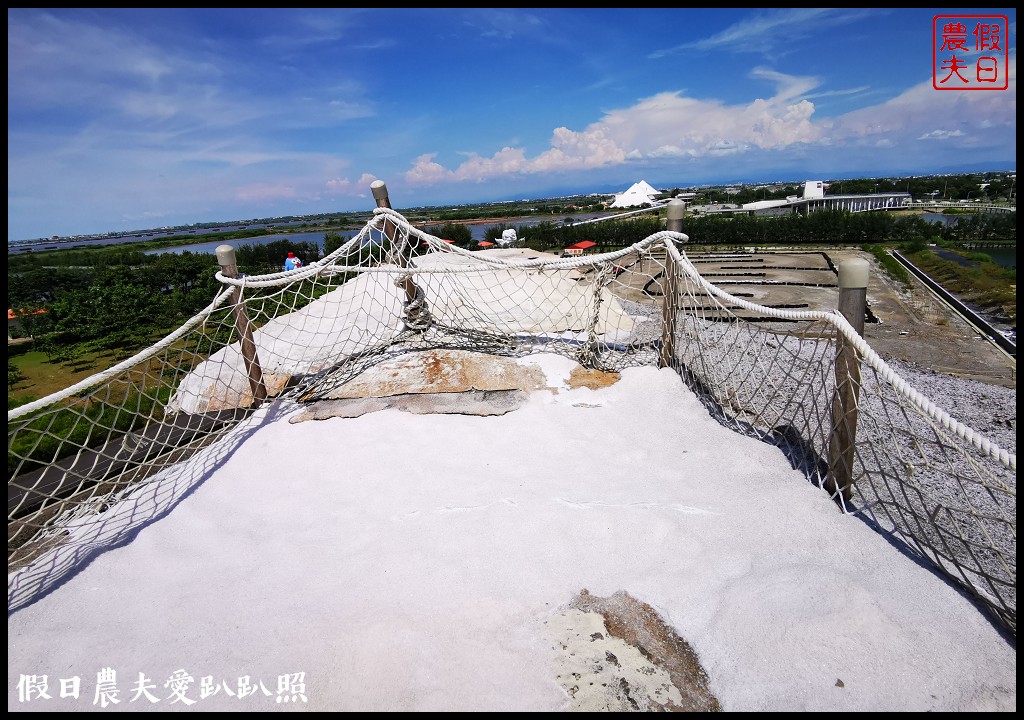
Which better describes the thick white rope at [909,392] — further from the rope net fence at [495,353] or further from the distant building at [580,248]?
the distant building at [580,248]

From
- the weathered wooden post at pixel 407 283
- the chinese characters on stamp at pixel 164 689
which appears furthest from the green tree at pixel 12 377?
the chinese characters on stamp at pixel 164 689

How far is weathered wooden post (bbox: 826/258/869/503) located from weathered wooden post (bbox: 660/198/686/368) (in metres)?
1.20

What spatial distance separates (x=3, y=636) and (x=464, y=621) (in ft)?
3.99

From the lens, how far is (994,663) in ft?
3.63

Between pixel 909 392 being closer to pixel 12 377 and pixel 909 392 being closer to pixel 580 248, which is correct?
pixel 12 377

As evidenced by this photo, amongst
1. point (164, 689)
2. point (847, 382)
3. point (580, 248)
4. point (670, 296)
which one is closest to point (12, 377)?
point (164, 689)

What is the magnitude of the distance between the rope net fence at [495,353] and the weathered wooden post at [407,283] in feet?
0.05

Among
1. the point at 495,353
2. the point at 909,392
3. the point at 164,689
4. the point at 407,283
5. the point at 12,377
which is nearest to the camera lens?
the point at 164,689

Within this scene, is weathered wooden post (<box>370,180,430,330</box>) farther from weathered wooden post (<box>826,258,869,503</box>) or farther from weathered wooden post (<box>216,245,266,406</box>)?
weathered wooden post (<box>826,258,869,503</box>)

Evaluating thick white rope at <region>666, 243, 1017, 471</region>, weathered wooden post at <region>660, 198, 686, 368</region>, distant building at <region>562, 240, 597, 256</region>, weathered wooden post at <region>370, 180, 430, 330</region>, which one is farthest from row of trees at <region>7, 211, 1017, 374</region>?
thick white rope at <region>666, 243, 1017, 471</region>

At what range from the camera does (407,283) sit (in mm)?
3775

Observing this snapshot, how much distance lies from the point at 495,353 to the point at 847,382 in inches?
85.6

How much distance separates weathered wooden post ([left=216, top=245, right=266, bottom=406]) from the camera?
2.84m

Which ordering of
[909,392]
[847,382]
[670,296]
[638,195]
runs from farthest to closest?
1. [638,195]
2. [670,296]
3. [847,382]
4. [909,392]
